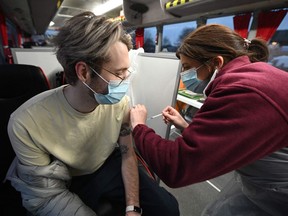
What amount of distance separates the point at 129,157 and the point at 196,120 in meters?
0.59

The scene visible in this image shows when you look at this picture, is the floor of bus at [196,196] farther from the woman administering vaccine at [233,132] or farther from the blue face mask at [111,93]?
the blue face mask at [111,93]

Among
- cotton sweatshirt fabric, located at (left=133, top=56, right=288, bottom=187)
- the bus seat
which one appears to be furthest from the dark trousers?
cotton sweatshirt fabric, located at (left=133, top=56, right=288, bottom=187)

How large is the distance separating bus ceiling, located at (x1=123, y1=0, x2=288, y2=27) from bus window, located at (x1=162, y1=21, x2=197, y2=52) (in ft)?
0.45

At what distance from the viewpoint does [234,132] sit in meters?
A: 0.51

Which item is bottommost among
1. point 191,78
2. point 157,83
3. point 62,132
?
point 62,132

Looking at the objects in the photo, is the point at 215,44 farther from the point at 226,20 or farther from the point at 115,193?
the point at 226,20

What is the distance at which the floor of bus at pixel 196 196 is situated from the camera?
4.98 feet

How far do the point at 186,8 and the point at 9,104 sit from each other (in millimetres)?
2029

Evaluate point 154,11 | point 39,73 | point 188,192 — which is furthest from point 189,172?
point 154,11

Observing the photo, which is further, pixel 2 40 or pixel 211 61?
pixel 2 40

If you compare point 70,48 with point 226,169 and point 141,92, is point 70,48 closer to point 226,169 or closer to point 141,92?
point 226,169

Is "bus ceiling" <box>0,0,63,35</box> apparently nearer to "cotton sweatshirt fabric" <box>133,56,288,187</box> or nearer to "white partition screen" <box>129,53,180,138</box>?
"white partition screen" <box>129,53,180,138</box>

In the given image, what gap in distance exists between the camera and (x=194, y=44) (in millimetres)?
802

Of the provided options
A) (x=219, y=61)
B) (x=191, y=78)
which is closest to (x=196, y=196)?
(x=191, y=78)
